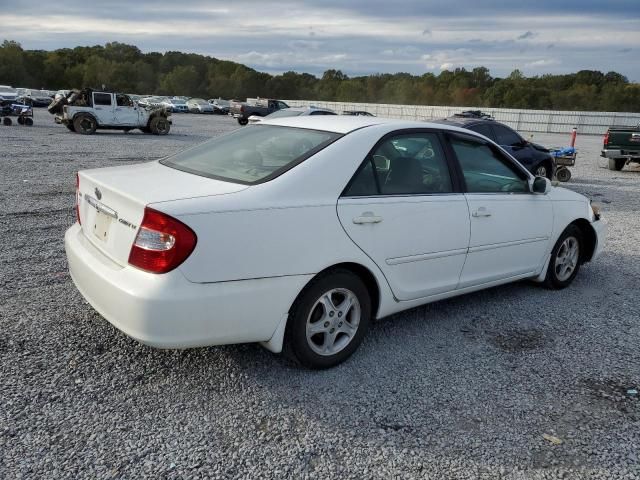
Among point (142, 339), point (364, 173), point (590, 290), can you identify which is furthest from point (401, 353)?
point (590, 290)

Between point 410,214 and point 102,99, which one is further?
point 102,99

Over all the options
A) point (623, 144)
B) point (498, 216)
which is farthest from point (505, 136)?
point (498, 216)

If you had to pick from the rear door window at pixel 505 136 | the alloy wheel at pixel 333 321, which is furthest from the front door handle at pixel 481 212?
the rear door window at pixel 505 136

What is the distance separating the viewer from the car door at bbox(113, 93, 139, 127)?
2294 centimetres

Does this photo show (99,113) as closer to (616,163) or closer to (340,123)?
(616,163)

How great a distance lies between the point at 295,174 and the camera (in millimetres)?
3334

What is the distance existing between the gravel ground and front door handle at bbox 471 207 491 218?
0.87 m

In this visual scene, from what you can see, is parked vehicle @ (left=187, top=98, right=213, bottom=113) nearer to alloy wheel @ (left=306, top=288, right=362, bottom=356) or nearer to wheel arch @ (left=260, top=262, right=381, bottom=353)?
wheel arch @ (left=260, top=262, right=381, bottom=353)

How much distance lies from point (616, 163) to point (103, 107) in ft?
61.8

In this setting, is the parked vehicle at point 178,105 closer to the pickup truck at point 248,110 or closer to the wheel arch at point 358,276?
the pickup truck at point 248,110

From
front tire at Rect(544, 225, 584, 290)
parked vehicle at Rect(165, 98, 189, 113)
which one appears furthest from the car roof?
parked vehicle at Rect(165, 98, 189, 113)

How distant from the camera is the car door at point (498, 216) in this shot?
428 centimetres

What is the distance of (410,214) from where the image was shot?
12.3ft

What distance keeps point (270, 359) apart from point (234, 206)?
1.16 meters
